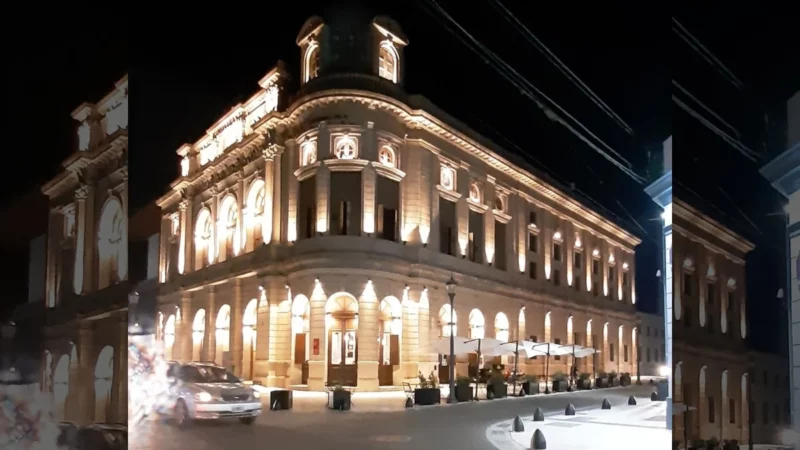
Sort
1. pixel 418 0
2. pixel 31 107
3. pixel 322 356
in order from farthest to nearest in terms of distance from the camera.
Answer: pixel 31 107, pixel 418 0, pixel 322 356

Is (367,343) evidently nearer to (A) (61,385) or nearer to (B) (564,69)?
(A) (61,385)

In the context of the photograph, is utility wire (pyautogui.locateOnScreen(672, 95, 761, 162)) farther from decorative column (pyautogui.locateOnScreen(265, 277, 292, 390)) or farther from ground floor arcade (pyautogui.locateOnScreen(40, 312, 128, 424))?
ground floor arcade (pyautogui.locateOnScreen(40, 312, 128, 424))

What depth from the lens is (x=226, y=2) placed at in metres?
6.28

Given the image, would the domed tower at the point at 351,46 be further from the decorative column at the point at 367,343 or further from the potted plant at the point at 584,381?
the potted plant at the point at 584,381

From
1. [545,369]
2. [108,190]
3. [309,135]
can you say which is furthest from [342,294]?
[108,190]

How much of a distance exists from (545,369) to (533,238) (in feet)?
3.52

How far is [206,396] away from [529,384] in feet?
7.88

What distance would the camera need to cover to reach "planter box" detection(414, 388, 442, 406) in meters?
5.52

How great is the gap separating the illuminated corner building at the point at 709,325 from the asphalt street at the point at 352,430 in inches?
66.8

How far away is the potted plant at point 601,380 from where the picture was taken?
6270mm

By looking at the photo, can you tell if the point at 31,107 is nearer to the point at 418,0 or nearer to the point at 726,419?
the point at 418,0

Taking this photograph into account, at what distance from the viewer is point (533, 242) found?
650cm

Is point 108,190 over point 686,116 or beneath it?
beneath

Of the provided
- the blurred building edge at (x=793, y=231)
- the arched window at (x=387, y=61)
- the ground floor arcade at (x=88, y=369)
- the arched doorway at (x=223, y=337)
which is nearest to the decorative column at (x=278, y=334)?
the arched doorway at (x=223, y=337)
